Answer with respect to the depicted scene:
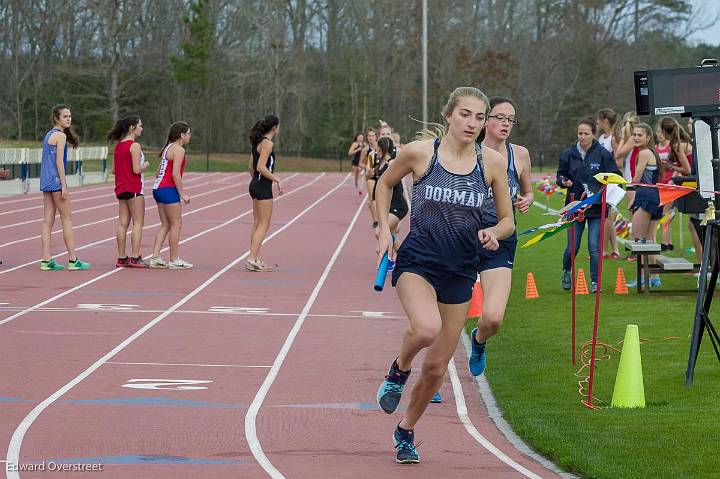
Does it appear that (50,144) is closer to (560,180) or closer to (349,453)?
(560,180)

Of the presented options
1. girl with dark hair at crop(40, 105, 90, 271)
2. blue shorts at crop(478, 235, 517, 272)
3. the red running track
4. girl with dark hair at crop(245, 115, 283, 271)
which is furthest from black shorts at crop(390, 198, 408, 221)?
blue shorts at crop(478, 235, 517, 272)

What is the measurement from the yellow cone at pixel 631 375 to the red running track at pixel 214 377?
3.13ft

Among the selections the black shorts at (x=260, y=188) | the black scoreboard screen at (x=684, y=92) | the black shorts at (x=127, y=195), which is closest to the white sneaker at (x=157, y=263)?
the black shorts at (x=127, y=195)

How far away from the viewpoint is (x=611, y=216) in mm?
18375

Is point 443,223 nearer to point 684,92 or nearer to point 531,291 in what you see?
point 684,92

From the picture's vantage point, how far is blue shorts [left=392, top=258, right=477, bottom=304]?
6625 millimetres

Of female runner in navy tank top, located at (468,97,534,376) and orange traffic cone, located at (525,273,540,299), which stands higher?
female runner in navy tank top, located at (468,97,534,376)

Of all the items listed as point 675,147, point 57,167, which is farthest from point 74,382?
point 675,147

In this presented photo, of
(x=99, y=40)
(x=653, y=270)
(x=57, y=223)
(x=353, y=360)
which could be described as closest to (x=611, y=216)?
(x=653, y=270)

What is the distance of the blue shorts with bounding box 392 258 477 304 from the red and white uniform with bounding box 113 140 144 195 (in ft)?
34.9

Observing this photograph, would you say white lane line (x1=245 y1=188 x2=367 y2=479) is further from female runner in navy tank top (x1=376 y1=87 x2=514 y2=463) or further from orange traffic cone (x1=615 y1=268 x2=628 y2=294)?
orange traffic cone (x1=615 y1=268 x2=628 y2=294)

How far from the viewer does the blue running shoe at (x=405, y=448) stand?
6805 millimetres

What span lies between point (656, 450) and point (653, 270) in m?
7.86

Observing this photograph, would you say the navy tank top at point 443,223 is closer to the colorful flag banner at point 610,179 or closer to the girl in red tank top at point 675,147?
the colorful flag banner at point 610,179
